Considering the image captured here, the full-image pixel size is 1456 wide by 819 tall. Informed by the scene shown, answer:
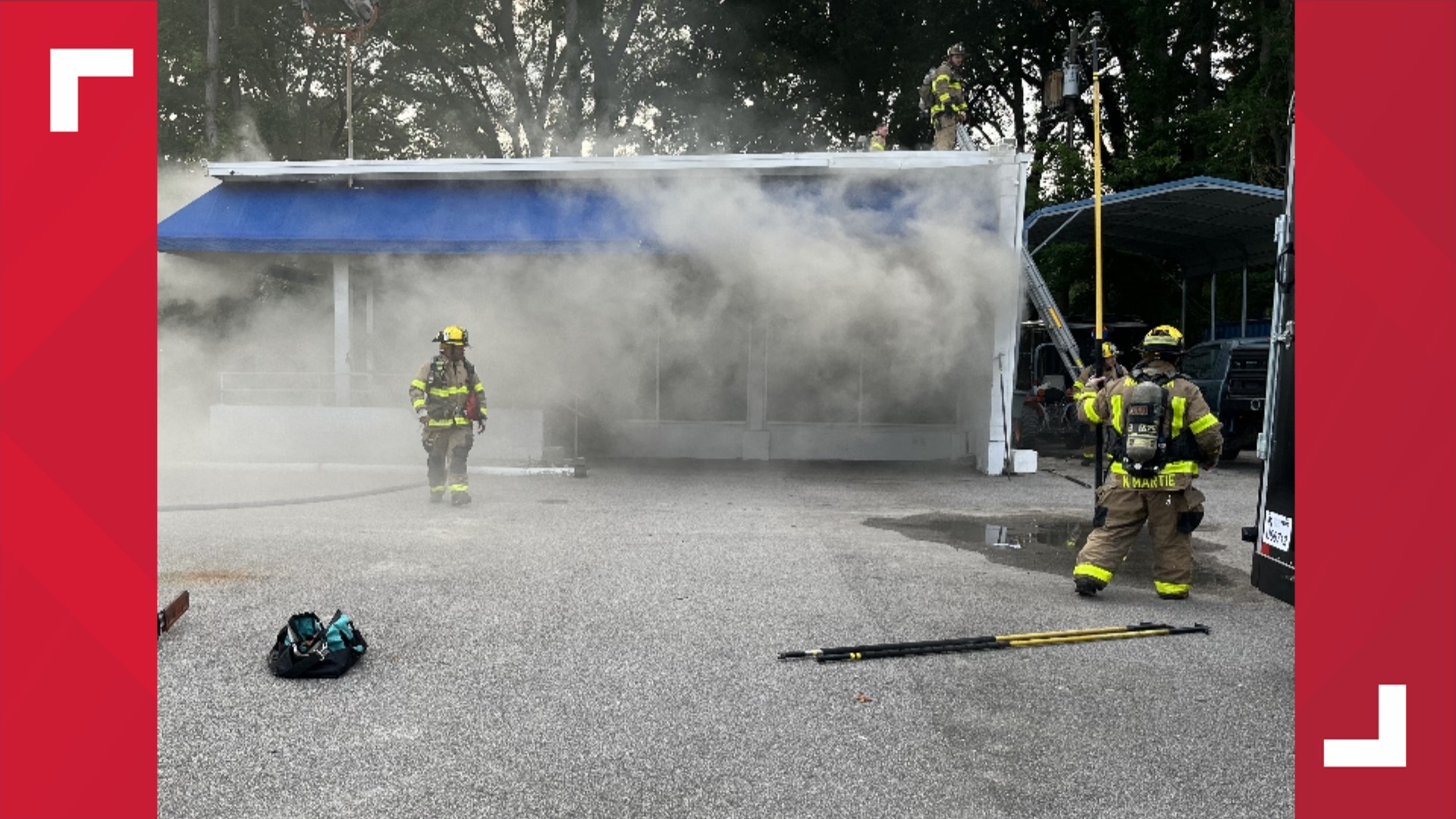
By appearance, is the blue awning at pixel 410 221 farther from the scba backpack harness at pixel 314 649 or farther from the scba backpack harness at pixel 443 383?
the scba backpack harness at pixel 314 649

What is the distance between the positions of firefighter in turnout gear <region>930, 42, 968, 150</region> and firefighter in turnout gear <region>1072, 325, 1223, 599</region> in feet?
25.7

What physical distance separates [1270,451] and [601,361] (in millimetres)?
10563

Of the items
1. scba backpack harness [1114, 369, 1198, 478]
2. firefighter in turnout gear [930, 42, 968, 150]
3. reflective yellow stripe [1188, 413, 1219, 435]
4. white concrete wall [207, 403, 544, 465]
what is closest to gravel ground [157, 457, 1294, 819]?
scba backpack harness [1114, 369, 1198, 478]

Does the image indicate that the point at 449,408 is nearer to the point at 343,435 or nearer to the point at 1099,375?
the point at 343,435

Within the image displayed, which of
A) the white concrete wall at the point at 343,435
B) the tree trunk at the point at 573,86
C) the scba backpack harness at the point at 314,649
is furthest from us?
the tree trunk at the point at 573,86

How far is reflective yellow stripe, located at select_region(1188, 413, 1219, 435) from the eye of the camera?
5.79m

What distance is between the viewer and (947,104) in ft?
43.2

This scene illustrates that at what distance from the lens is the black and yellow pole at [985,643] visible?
4656mm

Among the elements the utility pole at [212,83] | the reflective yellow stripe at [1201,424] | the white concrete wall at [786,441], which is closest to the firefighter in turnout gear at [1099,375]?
the reflective yellow stripe at [1201,424]

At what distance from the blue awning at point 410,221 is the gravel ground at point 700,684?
4997 millimetres

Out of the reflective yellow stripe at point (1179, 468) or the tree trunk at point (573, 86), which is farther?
the tree trunk at point (573, 86)

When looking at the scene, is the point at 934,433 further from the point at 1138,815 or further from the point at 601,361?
the point at 1138,815

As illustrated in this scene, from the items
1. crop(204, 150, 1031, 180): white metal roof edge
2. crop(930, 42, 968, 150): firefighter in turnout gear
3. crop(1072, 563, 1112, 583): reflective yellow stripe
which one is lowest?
crop(1072, 563, 1112, 583): reflective yellow stripe

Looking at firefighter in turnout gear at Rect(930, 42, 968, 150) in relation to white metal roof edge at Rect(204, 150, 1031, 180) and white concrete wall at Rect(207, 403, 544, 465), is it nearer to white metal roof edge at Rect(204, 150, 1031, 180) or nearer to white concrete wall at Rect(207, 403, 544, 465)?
white metal roof edge at Rect(204, 150, 1031, 180)
